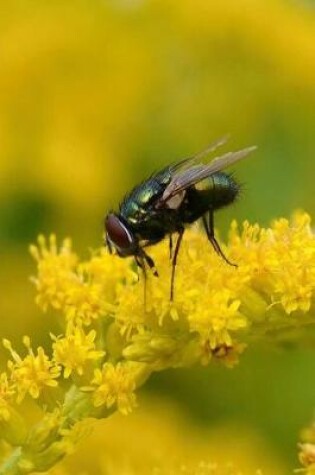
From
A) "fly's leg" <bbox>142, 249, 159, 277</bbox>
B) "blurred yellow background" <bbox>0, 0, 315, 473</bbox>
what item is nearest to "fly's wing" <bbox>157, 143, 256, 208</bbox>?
"fly's leg" <bbox>142, 249, 159, 277</bbox>

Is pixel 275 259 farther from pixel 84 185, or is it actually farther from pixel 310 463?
pixel 84 185

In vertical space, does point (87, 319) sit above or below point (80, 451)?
above

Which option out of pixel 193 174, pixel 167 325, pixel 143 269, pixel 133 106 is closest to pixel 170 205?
pixel 193 174

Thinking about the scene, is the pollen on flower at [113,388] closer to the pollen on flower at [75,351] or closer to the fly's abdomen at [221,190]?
the pollen on flower at [75,351]

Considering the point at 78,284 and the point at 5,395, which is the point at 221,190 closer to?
the point at 78,284

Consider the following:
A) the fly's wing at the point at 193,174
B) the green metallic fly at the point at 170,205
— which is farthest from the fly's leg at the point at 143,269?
the fly's wing at the point at 193,174

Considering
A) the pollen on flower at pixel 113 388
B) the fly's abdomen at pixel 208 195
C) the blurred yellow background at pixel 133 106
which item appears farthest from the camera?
the blurred yellow background at pixel 133 106

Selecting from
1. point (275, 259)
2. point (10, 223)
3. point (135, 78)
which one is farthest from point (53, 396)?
point (135, 78)
